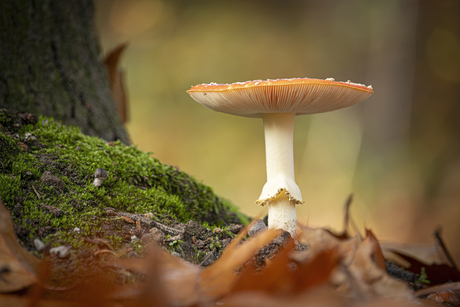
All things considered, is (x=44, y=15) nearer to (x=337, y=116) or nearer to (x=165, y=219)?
(x=165, y=219)

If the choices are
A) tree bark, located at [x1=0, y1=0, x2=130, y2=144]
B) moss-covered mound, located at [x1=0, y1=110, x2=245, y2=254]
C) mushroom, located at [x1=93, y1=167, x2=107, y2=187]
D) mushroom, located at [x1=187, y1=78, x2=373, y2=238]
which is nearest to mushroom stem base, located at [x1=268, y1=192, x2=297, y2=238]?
mushroom, located at [x1=187, y1=78, x2=373, y2=238]

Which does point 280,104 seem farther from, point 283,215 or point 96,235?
point 96,235

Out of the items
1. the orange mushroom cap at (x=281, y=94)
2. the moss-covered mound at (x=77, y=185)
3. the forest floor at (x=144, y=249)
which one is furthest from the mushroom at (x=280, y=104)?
the moss-covered mound at (x=77, y=185)

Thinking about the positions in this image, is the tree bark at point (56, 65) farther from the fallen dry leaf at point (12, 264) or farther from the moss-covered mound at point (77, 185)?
the fallen dry leaf at point (12, 264)

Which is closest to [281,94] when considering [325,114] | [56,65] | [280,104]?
[280,104]

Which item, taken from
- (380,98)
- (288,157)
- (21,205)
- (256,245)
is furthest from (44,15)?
(380,98)
